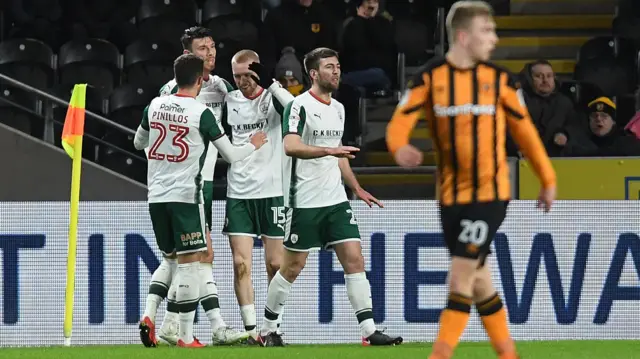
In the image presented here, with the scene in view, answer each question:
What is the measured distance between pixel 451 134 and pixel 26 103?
782 cm

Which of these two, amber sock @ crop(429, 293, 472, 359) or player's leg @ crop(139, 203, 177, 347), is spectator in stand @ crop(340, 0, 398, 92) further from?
amber sock @ crop(429, 293, 472, 359)

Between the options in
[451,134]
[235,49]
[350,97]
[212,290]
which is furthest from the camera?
[235,49]

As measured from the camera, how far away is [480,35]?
6258 mm

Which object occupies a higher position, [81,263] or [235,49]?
[235,49]

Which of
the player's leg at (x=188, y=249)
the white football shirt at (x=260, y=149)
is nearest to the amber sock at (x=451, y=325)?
the player's leg at (x=188, y=249)

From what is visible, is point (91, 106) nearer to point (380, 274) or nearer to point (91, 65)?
point (91, 65)

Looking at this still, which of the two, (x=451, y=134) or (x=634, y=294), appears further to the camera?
(x=634, y=294)

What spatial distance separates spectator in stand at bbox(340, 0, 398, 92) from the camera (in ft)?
43.8

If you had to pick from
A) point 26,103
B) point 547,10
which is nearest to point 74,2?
point 26,103

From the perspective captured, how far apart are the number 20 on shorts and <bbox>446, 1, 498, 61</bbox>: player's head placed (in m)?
2.79

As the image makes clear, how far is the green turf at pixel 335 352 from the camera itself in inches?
319

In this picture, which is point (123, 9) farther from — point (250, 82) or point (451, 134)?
point (451, 134)

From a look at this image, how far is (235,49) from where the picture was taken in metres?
13.5

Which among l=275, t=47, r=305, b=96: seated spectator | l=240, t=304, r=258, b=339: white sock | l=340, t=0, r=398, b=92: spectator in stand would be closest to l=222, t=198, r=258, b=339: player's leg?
l=240, t=304, r=258, b=339: white sock
